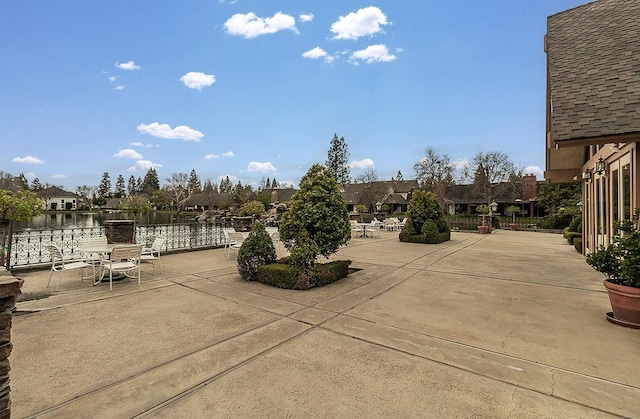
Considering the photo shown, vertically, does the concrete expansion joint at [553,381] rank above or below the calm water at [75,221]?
below

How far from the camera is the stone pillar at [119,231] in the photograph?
329 inches

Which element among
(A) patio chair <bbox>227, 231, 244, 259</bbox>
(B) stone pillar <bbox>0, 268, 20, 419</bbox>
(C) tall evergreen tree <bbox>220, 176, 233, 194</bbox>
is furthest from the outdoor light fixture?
(C) tall evergreen tree <bbox>220, 176, 233, 194</bbox>

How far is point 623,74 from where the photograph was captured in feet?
16.8

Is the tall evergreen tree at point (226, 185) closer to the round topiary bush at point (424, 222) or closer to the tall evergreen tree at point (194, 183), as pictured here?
the tall evergreen tree at point (194, 183)

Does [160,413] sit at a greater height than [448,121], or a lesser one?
lesser

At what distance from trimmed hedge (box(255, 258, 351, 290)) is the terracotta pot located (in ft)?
14.1

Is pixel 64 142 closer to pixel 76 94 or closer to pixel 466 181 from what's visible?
pixel 76 94

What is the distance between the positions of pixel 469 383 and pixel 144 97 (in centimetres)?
1800

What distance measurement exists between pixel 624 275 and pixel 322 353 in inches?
160

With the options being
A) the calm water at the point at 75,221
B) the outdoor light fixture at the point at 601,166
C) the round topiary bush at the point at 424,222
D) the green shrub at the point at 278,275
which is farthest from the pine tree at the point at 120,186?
the outdoor light fixture at the point at 601,166

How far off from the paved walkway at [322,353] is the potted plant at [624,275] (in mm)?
198

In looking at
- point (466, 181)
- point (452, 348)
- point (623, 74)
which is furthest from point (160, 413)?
point (466, 181)

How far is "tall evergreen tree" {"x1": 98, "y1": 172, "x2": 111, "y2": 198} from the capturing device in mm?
69256

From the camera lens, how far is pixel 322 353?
309 cm
